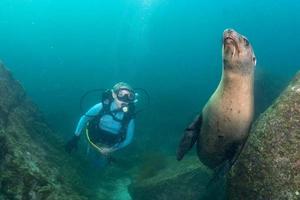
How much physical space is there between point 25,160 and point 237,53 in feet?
10.3

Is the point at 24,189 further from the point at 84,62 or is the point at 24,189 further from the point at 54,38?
the point at 54,38

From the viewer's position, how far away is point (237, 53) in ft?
13.6

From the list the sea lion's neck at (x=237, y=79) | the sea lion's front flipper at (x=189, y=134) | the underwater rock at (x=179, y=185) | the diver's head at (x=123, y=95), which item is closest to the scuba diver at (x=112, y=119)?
the diver's head at (x=123, y=95)

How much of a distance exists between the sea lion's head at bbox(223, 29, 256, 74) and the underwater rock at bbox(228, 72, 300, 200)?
61 centimetres

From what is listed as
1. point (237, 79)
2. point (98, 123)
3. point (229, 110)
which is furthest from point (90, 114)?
point (237, 79)

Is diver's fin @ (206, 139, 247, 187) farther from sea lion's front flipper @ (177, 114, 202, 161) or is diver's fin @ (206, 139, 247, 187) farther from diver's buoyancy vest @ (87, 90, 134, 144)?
diver's buoyancy vest @ (87, 90, 134, 144)

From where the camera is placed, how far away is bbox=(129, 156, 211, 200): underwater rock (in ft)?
24.1

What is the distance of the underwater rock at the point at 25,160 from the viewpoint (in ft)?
15.6

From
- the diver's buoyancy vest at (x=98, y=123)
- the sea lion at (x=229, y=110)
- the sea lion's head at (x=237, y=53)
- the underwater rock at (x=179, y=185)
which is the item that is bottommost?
the underwater rock at (x=179, y=185)

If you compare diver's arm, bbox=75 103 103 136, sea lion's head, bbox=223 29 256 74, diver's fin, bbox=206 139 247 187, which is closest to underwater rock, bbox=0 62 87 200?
diver's arm, bbox=75 103 103 136

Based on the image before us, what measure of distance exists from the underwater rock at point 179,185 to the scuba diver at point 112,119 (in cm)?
109

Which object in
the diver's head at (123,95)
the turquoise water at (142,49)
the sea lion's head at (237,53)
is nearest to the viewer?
the sea lion's head at (237,53)

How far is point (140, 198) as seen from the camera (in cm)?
785

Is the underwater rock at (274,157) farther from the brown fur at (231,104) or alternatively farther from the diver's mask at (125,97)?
the diver's mask at (125,97)
